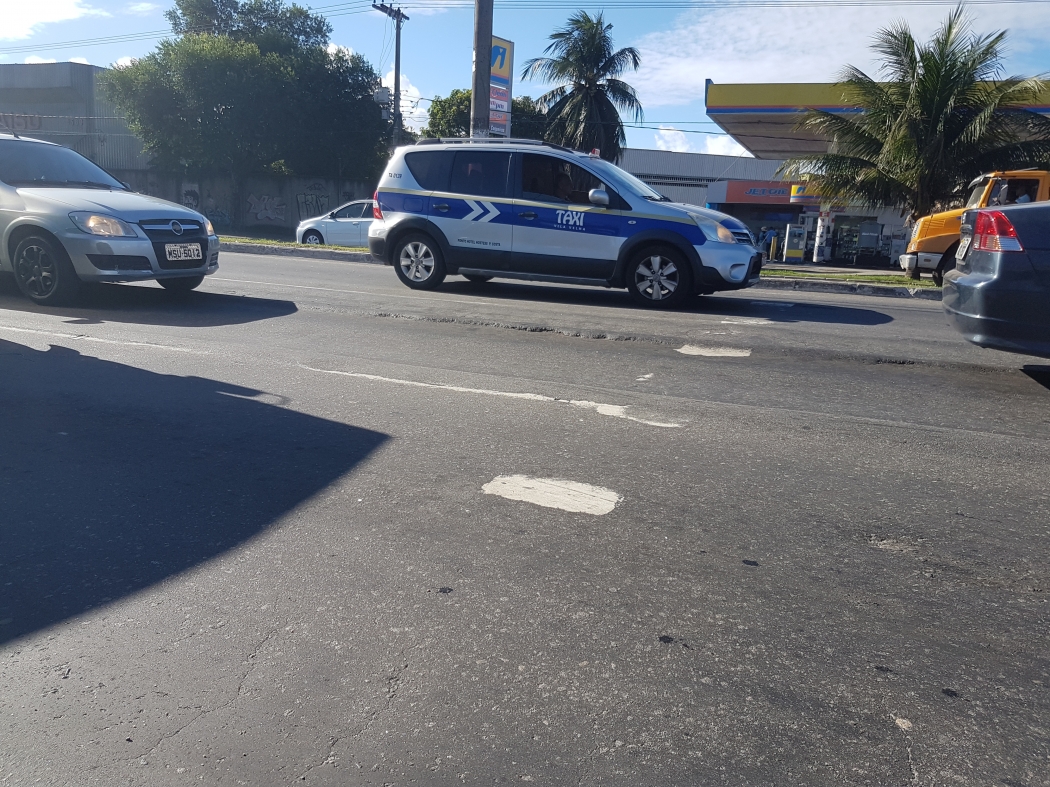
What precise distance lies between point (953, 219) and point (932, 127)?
356 cm

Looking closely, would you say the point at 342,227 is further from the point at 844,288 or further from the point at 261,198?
the point at 261,198

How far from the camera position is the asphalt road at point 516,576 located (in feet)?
7.38

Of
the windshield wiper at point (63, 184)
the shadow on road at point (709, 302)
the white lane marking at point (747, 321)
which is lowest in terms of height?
the white lane marking at point (747, 321)

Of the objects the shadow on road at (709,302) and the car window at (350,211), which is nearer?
the shadow on road at (709,302)

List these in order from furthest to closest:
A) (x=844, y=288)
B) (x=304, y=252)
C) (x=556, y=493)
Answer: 1. (x=304, y=252)
2. (x=844, y=288)
3. (x=556, y=493)

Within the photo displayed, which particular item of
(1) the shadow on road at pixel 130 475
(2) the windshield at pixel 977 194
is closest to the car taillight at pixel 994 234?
(1) the shadow on road at pixel 130 475

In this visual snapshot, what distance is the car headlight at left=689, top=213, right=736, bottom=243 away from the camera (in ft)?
31.6

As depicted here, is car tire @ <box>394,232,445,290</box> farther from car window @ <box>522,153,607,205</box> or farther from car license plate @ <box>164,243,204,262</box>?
car license plate @ <box>164,243,204,262</box>

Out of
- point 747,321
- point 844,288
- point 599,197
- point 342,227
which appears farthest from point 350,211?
point 747,321

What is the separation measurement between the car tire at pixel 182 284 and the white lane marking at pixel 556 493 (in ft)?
21.9

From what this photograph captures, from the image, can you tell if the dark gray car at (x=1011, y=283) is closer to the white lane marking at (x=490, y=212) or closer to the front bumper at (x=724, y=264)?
the front bumper at (x=724, y=264)

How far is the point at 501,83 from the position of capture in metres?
19.3

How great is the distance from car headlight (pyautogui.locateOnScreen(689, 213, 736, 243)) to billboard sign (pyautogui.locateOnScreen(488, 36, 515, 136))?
32.7ft

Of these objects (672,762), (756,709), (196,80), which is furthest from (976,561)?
(196,80)
